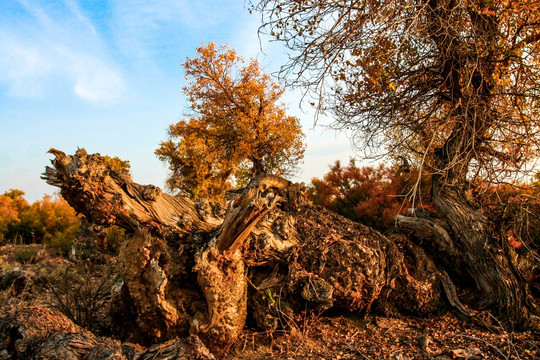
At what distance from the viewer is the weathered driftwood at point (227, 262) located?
362 cm

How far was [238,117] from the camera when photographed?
14922mm

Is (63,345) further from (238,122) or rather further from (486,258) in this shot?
(238,122)

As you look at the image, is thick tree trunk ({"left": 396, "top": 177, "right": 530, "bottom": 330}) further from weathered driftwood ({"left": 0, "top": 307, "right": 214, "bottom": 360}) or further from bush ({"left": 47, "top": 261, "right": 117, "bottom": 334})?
bush ({"left": 47, "top": 261, "right": 117, "bottom": 334})

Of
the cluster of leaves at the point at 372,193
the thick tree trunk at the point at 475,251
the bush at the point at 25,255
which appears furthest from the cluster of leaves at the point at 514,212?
the bush at the point at 25,255

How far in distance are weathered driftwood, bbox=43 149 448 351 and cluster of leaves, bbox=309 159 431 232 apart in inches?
125

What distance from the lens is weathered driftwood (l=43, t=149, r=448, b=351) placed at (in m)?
3.62

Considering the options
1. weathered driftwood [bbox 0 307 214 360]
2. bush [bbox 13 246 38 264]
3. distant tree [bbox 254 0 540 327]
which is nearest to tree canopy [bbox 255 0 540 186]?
distant tree [bbox 254 0 540 327]

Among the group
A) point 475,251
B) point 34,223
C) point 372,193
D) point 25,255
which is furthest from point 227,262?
point 34,223

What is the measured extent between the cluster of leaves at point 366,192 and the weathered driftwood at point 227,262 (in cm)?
317

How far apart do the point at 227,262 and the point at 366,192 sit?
19.0 ft

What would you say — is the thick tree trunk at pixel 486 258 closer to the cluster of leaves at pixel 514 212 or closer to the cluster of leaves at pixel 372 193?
the cluster of leaves at pixel 514 212

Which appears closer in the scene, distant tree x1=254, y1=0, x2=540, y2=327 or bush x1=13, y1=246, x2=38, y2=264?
distant tree x1=254, y1=0, x2=540, y2=327

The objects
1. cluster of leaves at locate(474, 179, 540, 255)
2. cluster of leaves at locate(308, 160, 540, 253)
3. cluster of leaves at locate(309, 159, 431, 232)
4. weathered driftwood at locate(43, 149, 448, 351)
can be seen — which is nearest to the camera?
weathered driftwood at locate(43, 149, 448, 351)

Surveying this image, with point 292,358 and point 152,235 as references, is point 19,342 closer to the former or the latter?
point 152,235
